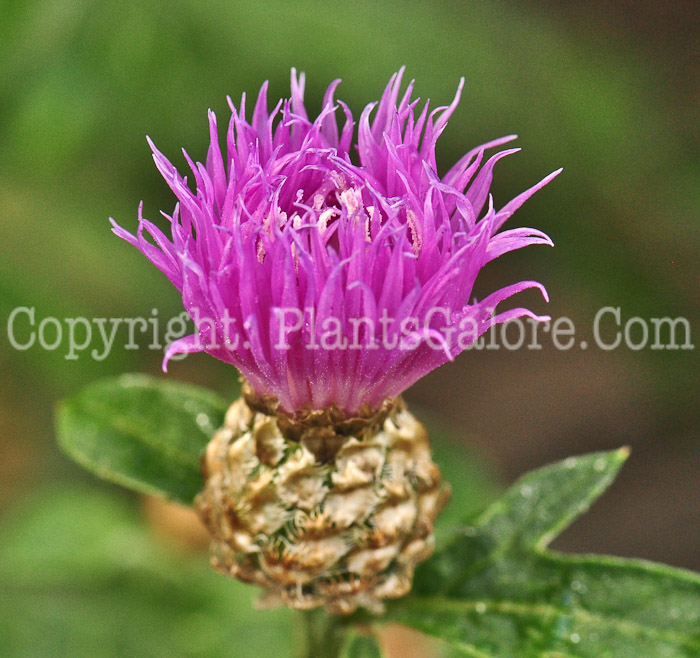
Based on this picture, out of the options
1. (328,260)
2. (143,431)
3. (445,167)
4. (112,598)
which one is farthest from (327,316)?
(445,167)

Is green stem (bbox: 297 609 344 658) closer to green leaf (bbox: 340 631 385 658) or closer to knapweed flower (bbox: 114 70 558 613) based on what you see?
green leaf (bbox: 340 631 385 658)

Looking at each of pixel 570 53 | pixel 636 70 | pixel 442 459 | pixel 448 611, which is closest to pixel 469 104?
pixel 570 53

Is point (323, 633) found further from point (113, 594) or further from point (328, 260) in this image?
point (113, 594)

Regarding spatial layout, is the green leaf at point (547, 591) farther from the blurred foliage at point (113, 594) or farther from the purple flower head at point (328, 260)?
the blurred foliage at point (113, 594)

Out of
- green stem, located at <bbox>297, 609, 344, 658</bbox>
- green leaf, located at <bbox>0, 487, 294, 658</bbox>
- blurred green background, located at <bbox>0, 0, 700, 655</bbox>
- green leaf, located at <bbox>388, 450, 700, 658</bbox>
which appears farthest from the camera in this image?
blurred green background, located at <bbox>0, 0, 700, 655</bbox>

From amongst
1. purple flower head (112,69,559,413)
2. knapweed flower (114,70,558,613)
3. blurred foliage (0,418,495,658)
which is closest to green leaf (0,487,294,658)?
blurred foliage (0,418,495,658)

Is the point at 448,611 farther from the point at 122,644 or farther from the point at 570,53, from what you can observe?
the point at 570,53

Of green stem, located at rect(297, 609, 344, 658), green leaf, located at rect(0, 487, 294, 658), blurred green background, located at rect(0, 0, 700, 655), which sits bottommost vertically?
green stem, located at rect(297, 609, 344, 658)
